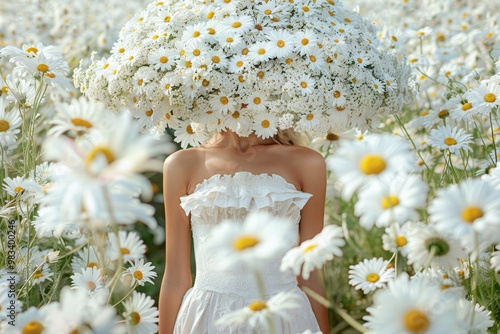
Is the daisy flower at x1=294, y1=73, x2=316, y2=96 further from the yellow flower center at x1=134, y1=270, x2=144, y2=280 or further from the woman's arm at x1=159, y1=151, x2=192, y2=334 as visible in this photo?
the yellow flower center at x1=134, y1=270, x2=144, y2=280

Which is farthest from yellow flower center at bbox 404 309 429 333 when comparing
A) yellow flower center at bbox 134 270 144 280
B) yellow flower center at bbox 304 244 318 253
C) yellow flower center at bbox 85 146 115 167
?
yellow flower center at bbox 134 270 144 280

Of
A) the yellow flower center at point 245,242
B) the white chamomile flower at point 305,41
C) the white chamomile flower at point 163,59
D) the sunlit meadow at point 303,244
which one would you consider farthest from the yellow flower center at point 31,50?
the yellow flower center at point 245,242

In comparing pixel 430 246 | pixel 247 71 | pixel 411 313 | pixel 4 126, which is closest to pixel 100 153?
pixel 411 313

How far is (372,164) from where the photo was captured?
88cm

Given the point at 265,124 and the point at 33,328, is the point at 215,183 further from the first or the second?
the point at 33,328

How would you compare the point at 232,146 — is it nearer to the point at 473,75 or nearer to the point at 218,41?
the point at 218,41

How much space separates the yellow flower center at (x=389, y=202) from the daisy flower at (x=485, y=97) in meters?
0.67

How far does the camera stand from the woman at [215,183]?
4.72 feet

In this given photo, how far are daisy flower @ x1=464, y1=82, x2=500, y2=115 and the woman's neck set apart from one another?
0.42m

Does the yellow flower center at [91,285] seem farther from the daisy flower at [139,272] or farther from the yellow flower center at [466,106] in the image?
the yellow flower center at [466,106]

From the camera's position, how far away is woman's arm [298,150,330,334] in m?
1.44

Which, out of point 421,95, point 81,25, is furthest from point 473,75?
point 81,25

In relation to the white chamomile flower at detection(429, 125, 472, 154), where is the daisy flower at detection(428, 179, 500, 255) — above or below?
above

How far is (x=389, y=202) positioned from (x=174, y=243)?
75 centimetres
